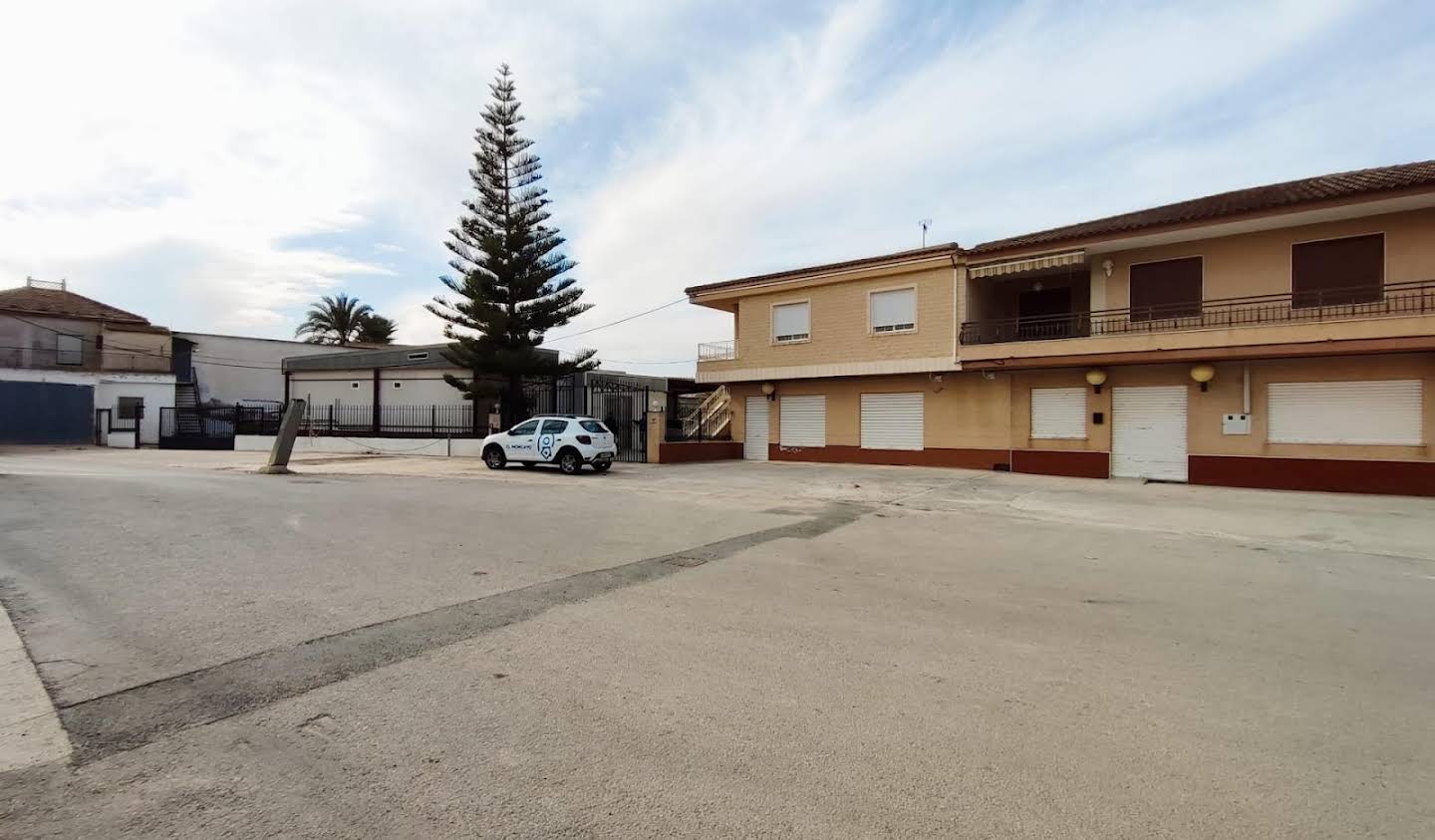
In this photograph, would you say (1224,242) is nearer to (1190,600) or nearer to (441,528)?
(1190,600)

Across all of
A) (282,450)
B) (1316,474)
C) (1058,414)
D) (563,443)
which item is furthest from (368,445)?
(1316,474)

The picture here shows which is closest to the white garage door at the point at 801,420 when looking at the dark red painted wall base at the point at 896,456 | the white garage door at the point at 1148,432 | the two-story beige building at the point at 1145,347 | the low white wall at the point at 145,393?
the two-story beige building at the point at 1145,347

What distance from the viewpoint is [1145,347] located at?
17969mm

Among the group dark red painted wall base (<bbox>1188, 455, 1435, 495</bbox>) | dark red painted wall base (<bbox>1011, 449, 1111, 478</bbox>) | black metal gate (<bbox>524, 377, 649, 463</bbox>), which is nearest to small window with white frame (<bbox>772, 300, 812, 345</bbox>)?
black metal gate (<bbox>524, 377, 649, 463</bbox>)

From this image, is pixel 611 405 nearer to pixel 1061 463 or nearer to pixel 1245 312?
pixel 1061 463

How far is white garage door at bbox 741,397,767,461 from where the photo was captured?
25844mm

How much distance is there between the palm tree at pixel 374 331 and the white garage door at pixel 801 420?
32.9 metres

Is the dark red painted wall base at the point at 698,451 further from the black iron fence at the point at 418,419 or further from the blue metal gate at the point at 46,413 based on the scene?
the blue metal gate at the point at 46,413

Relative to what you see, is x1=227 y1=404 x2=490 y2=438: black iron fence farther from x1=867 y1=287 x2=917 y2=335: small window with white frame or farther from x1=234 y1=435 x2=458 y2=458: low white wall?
x1=867 y1=287 x2=917 y2=335: small window with white frame

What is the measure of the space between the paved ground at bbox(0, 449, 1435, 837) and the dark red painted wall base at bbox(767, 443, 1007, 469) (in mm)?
11731

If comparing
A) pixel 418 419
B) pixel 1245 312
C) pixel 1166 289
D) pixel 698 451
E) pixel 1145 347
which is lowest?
pixel 698 451

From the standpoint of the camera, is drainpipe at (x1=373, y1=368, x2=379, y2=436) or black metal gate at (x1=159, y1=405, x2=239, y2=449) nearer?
drainpipe at (x1=373, y1=368, x2=379, y2=436)

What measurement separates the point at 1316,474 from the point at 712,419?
18517 mm

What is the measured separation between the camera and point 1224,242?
1803cm
